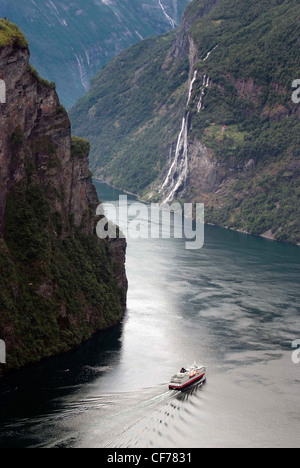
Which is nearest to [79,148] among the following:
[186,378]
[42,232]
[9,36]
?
[42,232]

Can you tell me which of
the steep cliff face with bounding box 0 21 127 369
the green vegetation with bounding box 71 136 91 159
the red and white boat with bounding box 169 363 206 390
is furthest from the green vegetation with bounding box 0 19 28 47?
the red and white boat with bounding box 169 363 206 390

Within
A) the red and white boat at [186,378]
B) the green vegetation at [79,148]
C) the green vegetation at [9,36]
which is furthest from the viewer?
the green vegetation at [79,148]

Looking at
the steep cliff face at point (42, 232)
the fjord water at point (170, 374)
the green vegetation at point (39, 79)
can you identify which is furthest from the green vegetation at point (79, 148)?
the fjord water at point (170, 374)

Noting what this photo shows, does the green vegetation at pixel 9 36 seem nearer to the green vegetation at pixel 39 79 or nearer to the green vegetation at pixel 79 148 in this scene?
the green vegetation at pixel 39 79

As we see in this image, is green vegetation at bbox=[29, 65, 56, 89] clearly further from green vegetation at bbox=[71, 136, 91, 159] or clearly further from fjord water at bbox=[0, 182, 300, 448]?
fjord water at bbox=[0, 182, 300, 448]

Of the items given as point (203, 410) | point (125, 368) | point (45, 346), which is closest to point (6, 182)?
point (45, 346)

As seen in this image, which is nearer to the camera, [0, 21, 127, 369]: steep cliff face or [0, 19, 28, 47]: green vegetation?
[0, 21, 127, 369]: steep cliff face
